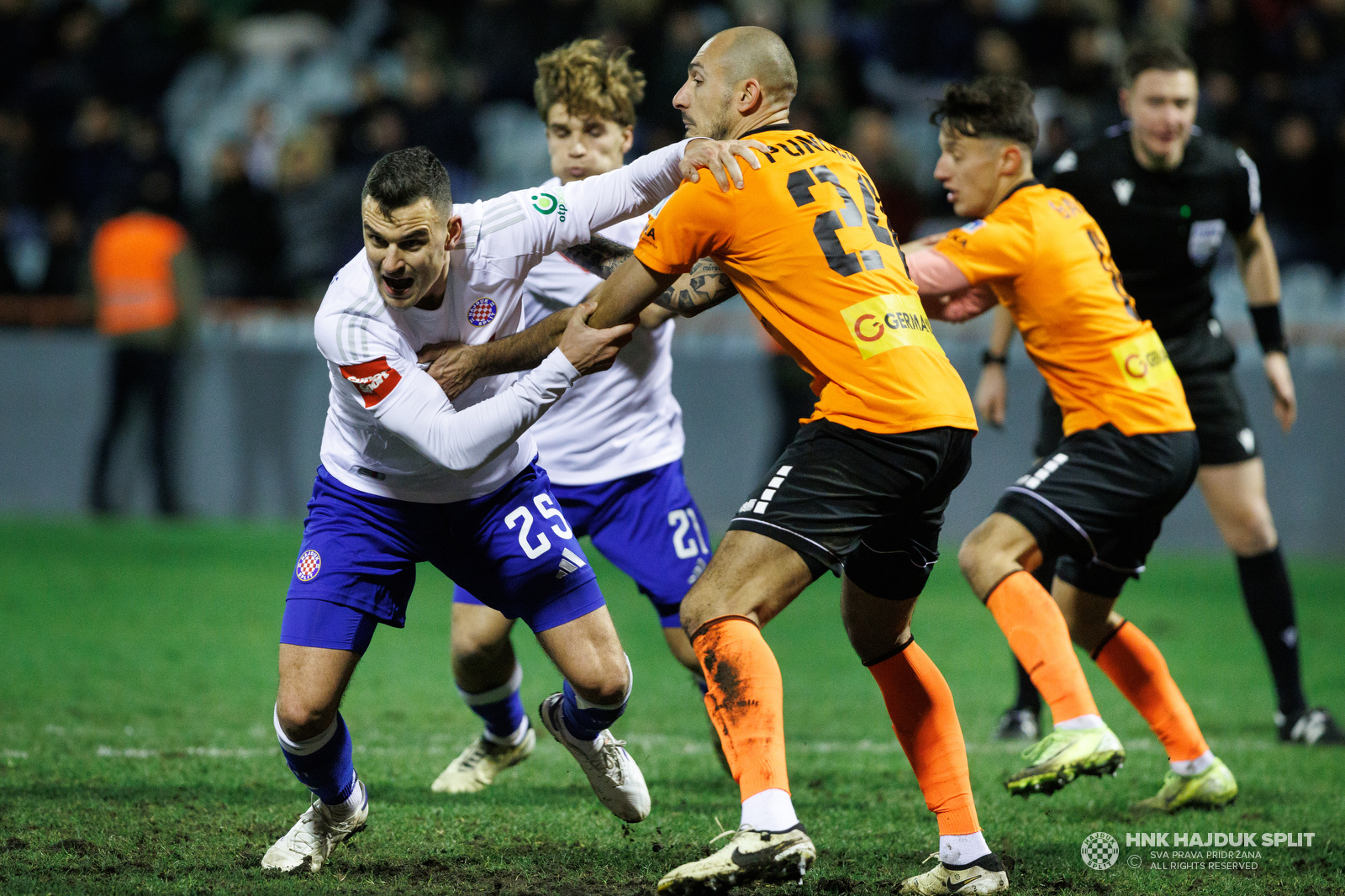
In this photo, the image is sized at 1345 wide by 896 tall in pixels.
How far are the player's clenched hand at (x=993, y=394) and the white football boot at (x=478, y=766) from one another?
7.72 feet

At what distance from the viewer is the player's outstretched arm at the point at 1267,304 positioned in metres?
6.40

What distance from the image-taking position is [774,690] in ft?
12.1

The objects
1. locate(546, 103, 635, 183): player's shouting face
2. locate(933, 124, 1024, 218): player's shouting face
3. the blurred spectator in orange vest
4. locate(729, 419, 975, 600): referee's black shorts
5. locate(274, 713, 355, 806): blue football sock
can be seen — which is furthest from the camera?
the blurred spectator in orange vest

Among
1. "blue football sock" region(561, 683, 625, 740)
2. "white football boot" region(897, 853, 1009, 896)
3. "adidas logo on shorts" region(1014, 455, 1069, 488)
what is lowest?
"white football boot" region(897, 853, 1009, 896)

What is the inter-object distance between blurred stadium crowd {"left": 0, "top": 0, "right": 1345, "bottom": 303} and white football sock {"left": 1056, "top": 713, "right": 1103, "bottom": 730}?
775cm

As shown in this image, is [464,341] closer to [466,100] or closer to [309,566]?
[309,566]

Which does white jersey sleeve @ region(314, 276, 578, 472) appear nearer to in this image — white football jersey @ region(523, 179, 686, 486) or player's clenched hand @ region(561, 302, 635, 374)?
player's clenched hand @ region(561, 302, 635, 374)

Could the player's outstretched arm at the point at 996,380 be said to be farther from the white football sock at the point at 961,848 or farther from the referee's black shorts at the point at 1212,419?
the white football sock at the point at 961,848

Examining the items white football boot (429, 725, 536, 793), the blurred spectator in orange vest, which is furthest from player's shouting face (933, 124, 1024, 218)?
the blurred spectator in orange vest

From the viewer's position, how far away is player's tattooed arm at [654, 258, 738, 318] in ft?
14.8

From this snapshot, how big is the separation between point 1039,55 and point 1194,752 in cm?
957

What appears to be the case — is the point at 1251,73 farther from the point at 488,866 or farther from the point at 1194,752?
the point at 488,866

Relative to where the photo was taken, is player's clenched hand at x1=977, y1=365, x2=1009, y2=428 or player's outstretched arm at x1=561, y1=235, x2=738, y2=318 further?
player's clenched hand at x1=977, y1=365, x2=1009, y2=428

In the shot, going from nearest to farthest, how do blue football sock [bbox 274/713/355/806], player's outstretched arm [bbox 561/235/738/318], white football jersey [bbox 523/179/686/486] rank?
blue football sock [bbox 274/713/355/806]
player's outstretched arm [bbox 561/235/738/318]
white football jersey [bbox 523/179/686/486]
